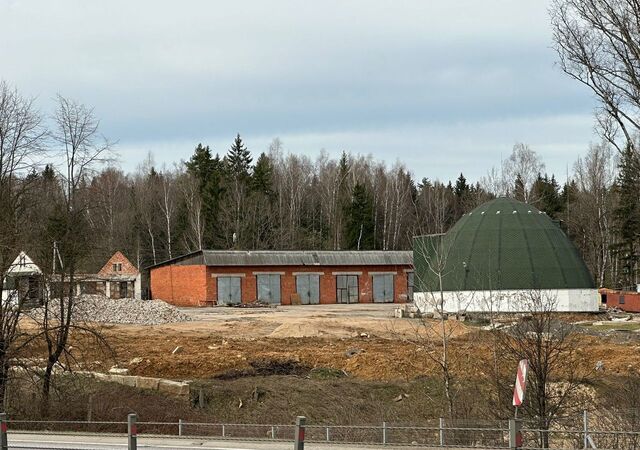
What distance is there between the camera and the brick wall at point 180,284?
8231 centimetres

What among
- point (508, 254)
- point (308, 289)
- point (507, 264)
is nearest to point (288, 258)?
point (308, 289)

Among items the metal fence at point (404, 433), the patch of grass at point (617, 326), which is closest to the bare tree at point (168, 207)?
the patch of grass at point (617, 326)

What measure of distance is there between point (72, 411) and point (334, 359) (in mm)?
16386

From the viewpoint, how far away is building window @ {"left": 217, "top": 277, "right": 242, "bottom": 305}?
8231 cm

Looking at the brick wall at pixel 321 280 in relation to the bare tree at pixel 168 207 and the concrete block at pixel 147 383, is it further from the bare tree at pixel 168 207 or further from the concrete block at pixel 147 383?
the concrete block at pixel 147 383

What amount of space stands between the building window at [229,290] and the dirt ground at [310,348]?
Answer: 16.7 metres

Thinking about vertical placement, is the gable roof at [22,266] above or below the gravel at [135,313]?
above

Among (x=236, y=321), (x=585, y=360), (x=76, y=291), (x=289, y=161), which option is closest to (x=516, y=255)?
(x=236, y=321)

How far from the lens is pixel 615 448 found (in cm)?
1911

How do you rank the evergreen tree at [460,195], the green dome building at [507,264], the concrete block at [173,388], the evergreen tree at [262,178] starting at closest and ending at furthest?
the concrete block at [173,388], the green dome building at [507,264], the evergreen tree at [262,178], the evergreen tree at [460,195]

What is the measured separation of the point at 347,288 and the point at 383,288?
12.3ft

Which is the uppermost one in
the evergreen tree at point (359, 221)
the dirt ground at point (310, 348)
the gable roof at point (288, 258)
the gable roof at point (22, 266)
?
the evergreen tree at point (359, 221)

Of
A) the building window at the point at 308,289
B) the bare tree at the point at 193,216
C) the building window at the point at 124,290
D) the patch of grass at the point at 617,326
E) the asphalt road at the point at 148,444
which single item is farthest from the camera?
the bare tree at the point at 193,216

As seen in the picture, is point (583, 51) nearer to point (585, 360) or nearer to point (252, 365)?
point (585, 360)
